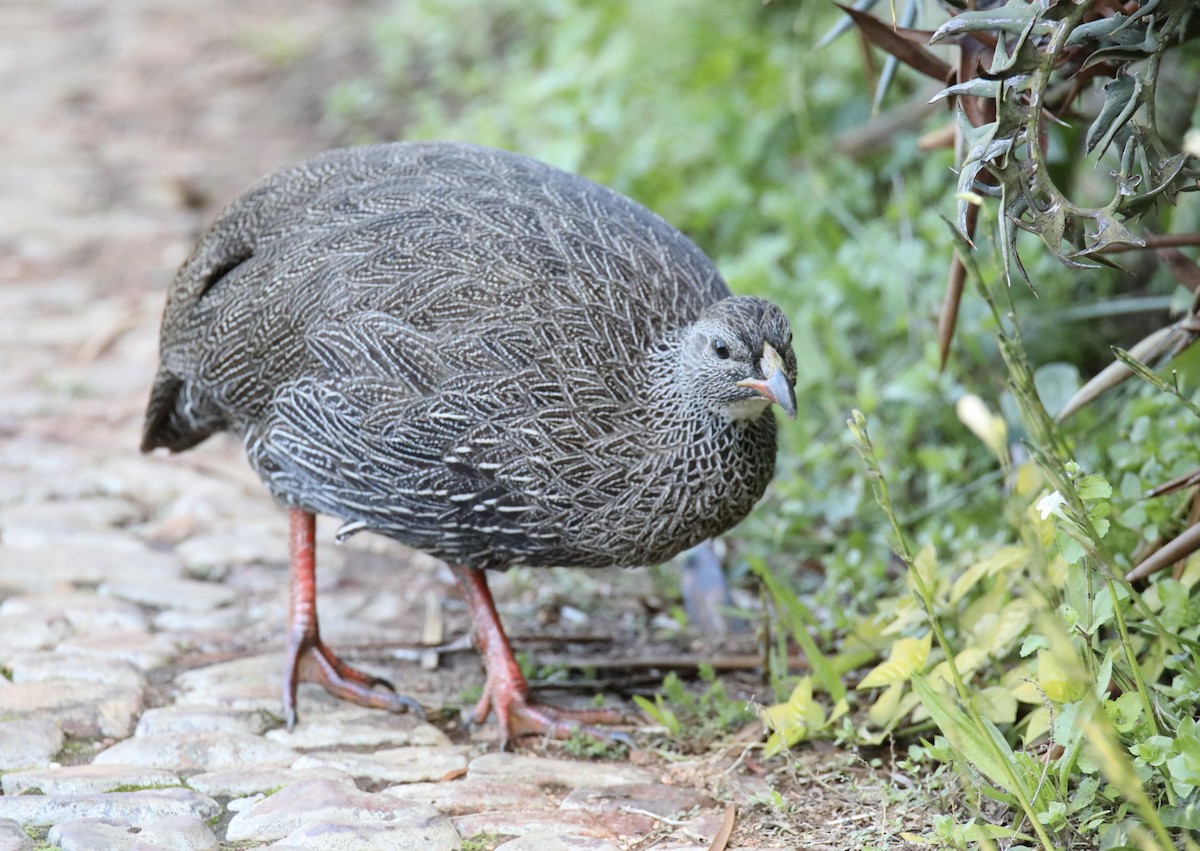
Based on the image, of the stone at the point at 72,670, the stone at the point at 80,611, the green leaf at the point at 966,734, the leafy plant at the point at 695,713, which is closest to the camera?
the green leaf at the point at 966,734

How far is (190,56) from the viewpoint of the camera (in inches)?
436

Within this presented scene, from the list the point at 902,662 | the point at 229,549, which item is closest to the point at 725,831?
the point at 902,662

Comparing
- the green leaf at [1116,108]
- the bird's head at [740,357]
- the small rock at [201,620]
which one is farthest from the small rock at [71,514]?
the green leaf at [1116,108]

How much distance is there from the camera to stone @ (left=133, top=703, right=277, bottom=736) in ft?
11.8

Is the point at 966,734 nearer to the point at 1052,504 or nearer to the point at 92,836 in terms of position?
the point at 1052,504

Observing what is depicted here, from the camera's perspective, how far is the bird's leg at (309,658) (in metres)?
3.90

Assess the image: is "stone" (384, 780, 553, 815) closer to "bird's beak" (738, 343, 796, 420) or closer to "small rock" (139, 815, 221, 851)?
"small rock" (139, 815, 221, 851)

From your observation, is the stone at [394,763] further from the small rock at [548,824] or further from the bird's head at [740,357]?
the bird's head at [740,357]

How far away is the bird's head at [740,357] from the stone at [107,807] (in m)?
1.54

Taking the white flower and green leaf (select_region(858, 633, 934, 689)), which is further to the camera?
green leaf (select_region(858, 633, 934, 689))

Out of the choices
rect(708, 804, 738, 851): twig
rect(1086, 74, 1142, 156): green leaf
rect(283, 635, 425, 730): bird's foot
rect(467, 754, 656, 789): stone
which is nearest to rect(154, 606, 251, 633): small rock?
rect(283, 635, 425, 730): bird's foot

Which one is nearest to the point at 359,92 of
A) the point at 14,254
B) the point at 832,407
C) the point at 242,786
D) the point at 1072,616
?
the point at 14,254

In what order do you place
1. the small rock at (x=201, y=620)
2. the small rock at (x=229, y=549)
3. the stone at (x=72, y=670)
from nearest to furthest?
the stone at (x=72, y=670), the small rock at (x=201, y=620), the small rock at (x=229, y=549)

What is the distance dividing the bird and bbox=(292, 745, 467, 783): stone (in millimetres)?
208
